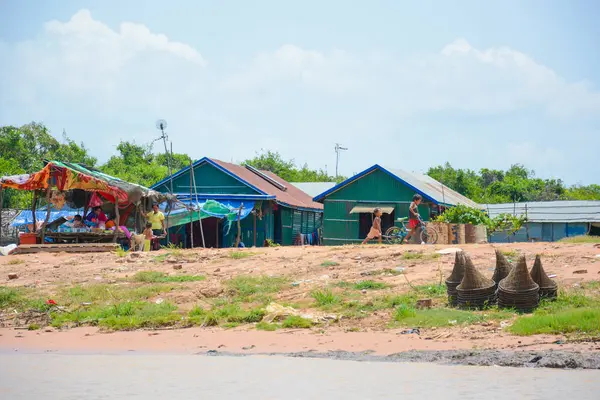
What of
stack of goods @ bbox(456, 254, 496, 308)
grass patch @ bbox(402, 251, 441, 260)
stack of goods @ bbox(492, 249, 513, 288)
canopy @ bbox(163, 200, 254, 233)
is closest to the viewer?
stack of goods @ bbox(456, 254, 496, 308)

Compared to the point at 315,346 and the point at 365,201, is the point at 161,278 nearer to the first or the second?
the point at 315,346

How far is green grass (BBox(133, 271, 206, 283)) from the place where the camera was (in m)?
14.8

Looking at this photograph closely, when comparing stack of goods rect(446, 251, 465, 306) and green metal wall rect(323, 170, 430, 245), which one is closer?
stack of goods rect(446, 251, 465, 306)

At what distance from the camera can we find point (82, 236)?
66.5ft

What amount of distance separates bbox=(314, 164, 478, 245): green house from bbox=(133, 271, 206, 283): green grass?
46.7 feet

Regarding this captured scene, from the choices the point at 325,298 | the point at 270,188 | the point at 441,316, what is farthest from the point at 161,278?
the point at 270,188

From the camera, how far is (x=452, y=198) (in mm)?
30453

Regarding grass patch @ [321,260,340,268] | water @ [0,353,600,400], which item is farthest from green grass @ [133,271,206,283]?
water @ [0,353,600,400]

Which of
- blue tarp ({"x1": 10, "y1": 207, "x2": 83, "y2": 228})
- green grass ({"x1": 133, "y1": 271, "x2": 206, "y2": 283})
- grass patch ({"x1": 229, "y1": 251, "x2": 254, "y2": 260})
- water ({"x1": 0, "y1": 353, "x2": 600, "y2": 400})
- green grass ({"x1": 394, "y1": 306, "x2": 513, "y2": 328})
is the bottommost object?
water ({"x1": 0, "y1": 353, "x2": 600, "y2": 400})

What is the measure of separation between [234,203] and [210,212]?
11.1 ft

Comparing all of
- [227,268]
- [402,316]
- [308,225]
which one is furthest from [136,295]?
[308,225]

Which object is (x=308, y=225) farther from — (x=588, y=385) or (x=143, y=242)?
(x=588, y=385)

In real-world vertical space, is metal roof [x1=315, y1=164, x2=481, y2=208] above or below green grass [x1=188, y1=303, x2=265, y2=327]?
above

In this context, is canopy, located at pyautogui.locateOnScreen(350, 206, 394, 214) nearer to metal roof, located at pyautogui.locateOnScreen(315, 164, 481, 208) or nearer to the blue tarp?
metal roof, located at pyautogui.locateOnScreen(315, 164, 481, 208)
